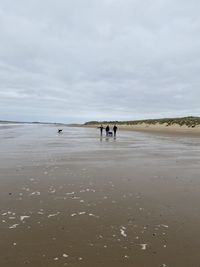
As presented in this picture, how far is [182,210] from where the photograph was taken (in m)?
8.41

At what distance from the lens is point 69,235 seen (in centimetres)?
668

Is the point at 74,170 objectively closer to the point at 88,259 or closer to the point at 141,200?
the point at 141,200

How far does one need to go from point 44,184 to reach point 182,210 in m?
5.11

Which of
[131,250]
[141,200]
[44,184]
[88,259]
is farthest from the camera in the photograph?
[44,184]

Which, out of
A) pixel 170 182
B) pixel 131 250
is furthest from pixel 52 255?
pixel 170 182

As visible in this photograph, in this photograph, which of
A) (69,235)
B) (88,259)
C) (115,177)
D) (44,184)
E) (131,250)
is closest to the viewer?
(88,259)

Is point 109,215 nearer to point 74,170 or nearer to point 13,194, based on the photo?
point 13,194

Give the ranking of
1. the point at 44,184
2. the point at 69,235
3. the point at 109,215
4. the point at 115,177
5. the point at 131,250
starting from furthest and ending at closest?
the point at 115,177 < the point at 44,184 < the point at 109,215 < the point at 69,235 < the point at 131,250

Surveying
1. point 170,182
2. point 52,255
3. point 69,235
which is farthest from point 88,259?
point 170,182

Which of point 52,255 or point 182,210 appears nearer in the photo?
point 52,255

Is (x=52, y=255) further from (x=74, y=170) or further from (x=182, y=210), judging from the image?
(x=74, y=170)

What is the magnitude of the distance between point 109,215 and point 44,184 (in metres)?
3.98

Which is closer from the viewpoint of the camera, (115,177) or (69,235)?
(69,235)

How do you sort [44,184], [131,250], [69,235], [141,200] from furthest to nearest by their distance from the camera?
[44,184] → [141,200] → [69,235] → [131,250]
